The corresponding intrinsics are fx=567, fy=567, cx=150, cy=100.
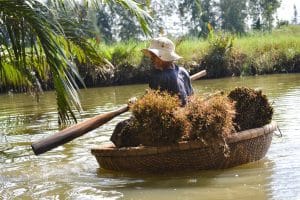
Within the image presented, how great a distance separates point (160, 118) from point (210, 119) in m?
0.47

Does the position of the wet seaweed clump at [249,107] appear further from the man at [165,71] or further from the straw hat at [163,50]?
the straw hat at [163,50]

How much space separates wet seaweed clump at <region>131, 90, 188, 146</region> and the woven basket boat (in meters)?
0.10

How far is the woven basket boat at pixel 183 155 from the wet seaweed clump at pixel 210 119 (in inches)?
3.8

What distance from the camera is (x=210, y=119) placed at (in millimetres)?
5336

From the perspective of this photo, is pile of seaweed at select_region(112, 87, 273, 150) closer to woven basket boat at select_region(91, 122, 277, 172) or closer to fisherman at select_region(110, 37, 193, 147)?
woven basket boat at select_region(91, 122, 277, 172)

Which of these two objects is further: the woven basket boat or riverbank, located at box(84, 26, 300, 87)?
riverbank, located at box(84, 26, 300, 87)

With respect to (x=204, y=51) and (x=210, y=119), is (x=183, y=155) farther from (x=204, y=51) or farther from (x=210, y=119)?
(x=204, y=51)

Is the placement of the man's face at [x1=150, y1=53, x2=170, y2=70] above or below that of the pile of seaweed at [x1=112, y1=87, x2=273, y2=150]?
above

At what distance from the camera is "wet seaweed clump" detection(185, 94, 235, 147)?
17.6ft

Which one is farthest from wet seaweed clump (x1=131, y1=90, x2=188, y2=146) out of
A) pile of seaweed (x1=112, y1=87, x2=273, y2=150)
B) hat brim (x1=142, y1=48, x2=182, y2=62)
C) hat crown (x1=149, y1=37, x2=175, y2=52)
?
hat crown (x1=149, y1=37, x2=175, y2=52)

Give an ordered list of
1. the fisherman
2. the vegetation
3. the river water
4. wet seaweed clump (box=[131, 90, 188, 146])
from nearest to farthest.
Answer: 1. the vegetation
2. the river water
3. wet seaweed clump (box=[131, 90, 188, 146])
4. the fisherman

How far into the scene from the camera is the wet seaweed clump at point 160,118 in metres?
5.35

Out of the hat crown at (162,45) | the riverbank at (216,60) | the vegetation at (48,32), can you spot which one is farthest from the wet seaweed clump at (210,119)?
the riverbank at (216,60)

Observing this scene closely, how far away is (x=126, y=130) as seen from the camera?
19.0ft
